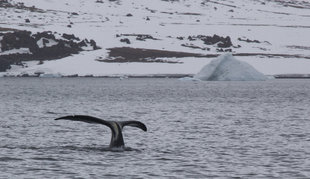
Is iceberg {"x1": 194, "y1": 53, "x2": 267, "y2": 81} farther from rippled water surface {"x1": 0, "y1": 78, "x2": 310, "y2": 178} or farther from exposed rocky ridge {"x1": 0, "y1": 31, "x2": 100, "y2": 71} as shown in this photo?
rippled water surface {"x1": 0, "y1": 78, "x2": 310, "y2": 178}

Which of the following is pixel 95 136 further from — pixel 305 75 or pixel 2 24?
pixel 2 24

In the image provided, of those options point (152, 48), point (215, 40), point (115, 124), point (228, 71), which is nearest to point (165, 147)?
point (115, 124)

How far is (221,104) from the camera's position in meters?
76.2

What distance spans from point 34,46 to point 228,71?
5571 cm

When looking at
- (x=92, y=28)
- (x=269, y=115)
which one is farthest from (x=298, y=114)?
(x=92, y=28)

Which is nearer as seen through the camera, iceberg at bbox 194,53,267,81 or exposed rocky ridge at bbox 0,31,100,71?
iceberg at bbox 194,53,267,81

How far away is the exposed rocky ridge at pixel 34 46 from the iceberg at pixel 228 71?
150 ft

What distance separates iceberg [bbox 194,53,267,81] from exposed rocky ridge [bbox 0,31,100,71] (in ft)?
150

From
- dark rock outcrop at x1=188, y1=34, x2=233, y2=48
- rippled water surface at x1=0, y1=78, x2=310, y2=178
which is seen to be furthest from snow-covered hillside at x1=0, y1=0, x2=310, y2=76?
rippled water surface at x1=0, y1=78, x2=310, y2=178

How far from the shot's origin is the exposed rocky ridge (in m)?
164

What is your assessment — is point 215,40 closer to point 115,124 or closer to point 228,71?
point 228,71

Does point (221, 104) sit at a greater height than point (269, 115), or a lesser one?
greater

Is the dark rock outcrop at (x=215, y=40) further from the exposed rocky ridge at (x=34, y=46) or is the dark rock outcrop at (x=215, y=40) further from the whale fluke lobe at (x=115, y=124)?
the whale fluke lobe at (x=115, y=124)

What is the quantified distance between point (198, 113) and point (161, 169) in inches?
1363
